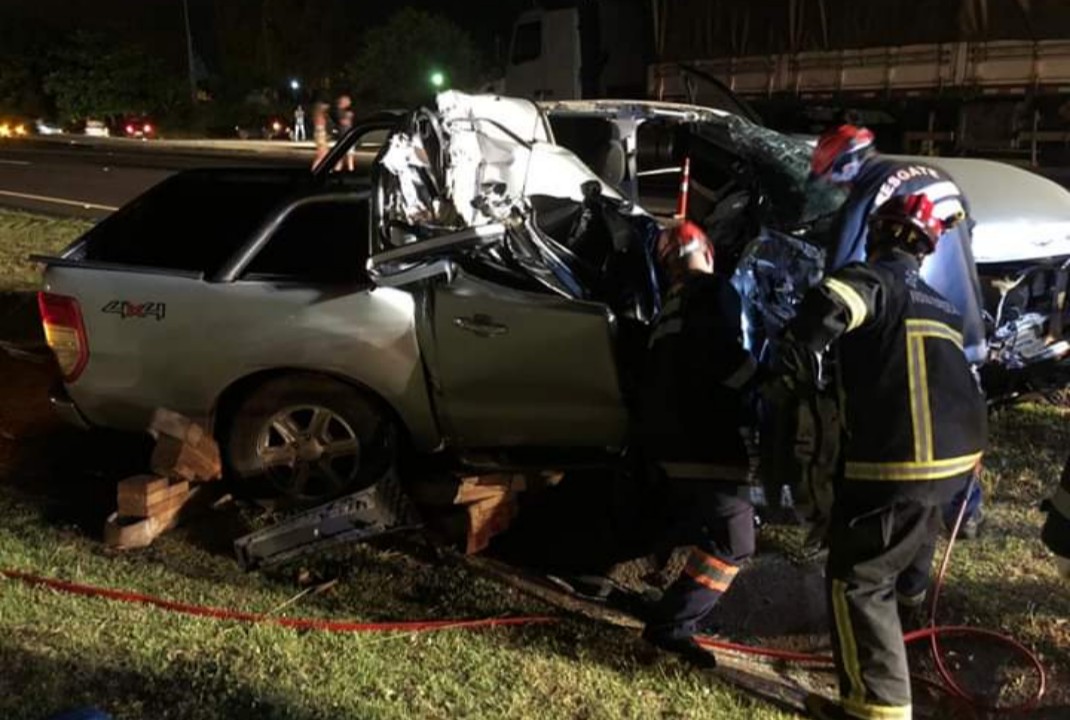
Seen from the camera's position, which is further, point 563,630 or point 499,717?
point 563,630

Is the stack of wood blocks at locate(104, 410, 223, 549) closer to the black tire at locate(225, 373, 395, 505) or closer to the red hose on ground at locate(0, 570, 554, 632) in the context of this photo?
the black tire at locate(225, 373, 395, 505)

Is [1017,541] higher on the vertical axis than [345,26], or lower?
lower

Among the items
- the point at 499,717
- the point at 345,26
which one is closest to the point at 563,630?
the point at 499,717

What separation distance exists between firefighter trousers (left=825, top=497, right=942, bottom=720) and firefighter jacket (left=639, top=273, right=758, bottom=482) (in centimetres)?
54

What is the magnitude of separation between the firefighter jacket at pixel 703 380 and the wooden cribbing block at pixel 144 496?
219 cm

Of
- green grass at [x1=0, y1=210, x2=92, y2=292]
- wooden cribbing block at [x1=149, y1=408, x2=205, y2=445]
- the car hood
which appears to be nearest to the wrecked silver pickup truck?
wooden cribbing block at [x1=149, y1=408, x2=205, y2=445]

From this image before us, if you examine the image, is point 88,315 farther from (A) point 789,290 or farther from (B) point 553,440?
(A) point 789,290

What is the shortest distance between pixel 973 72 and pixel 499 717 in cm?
1392

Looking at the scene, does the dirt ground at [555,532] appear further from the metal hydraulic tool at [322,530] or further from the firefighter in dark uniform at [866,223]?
the firefighter in dark uniform at [866,223]

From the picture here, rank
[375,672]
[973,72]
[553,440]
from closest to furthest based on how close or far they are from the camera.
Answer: [375,672], [553,440], [973,72]

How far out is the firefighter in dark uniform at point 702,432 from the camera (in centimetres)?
348

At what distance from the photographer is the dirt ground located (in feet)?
11.6

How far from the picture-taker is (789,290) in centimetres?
421

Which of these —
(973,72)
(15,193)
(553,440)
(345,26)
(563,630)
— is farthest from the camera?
(345,26)
